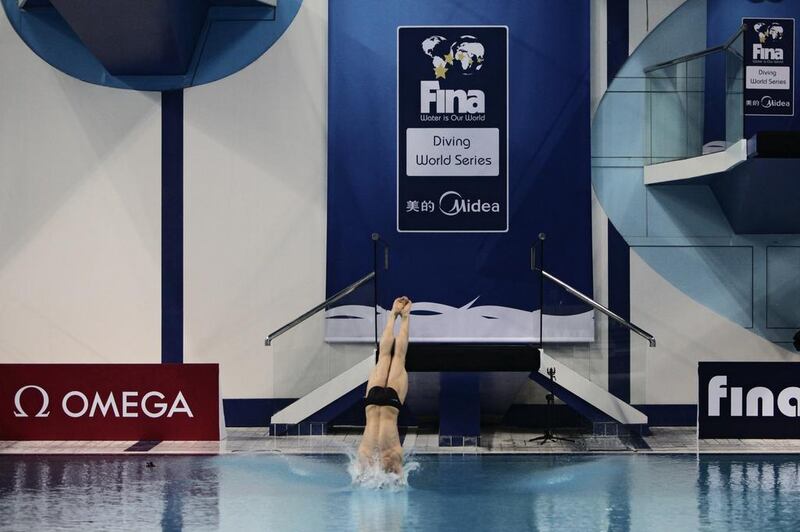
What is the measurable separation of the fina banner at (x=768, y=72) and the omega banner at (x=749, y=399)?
→ 2503 millimetres

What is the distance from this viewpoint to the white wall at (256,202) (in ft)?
39.1

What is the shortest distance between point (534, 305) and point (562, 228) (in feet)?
3.13

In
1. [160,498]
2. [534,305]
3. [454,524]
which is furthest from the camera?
[534,305]

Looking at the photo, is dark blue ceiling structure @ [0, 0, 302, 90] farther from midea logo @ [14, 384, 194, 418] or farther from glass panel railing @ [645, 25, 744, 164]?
glass panel railing @ [645, 25, 744, 164]

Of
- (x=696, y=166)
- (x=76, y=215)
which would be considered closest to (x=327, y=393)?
(x=76, y=215)

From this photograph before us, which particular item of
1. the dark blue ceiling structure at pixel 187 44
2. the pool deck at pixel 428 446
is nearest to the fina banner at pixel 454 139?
the dark blue ceiling structure at pixel 187 44

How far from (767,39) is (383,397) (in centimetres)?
582

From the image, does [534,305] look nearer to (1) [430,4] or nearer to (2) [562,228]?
(2) [562,228]

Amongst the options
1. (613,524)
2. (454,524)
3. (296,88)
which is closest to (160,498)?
(454,524)

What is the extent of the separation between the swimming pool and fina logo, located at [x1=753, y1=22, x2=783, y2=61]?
410 cm

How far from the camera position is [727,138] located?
1062 centimetres

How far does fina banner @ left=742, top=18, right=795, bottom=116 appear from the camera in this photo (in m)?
10.5

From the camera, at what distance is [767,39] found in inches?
443

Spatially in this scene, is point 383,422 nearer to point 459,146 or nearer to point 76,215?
point 459,146
